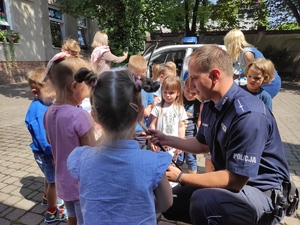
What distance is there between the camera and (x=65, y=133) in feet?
5.56

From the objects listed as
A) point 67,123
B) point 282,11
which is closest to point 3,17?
point 67,123

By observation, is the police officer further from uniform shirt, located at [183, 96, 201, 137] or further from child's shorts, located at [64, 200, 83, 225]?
uniform shirt, located at [183, 96, 201, 137]

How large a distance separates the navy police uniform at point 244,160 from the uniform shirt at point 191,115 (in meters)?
1.40

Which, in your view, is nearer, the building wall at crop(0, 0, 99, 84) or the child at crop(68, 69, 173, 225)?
the child at crop(68, 69, 173, 225)

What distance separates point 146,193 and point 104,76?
60 centimetres

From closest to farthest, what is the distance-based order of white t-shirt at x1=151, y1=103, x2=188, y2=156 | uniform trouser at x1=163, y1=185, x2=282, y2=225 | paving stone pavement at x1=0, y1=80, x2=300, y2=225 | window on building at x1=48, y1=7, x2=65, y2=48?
uniform trouser at x1=163, y1=185, x2=282, y2=225, paving stone pavement at x1=0, y1=80, x2=300, y2=225, white t-shirt at x1=151, y1=103, x2=188, y2=156, window on building at x1=48, y1=7, x2=65, y2=48

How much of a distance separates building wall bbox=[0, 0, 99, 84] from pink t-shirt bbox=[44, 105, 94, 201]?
35.6 feet

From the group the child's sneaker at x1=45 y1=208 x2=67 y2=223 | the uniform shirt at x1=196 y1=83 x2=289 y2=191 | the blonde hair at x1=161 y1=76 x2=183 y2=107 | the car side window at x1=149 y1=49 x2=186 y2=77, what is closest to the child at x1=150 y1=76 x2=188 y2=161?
the blonde hair at x1=161 y1=76 x2=183 y2=107

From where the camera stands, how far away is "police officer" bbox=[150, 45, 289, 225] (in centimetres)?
151

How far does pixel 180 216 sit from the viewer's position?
212cm

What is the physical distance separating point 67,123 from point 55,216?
124 cm

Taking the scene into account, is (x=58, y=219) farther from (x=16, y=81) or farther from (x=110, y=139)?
(x=16, y=81)

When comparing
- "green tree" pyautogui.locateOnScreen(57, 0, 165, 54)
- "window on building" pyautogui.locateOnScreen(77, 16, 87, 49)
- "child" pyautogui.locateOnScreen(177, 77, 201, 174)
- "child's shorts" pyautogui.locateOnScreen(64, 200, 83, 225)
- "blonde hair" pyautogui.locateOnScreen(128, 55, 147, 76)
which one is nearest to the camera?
"child's shorts" pyautogui.locateOnScreen(64, 200, 83, 225)

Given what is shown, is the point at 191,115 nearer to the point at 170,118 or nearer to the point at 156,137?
the point at 170,118
